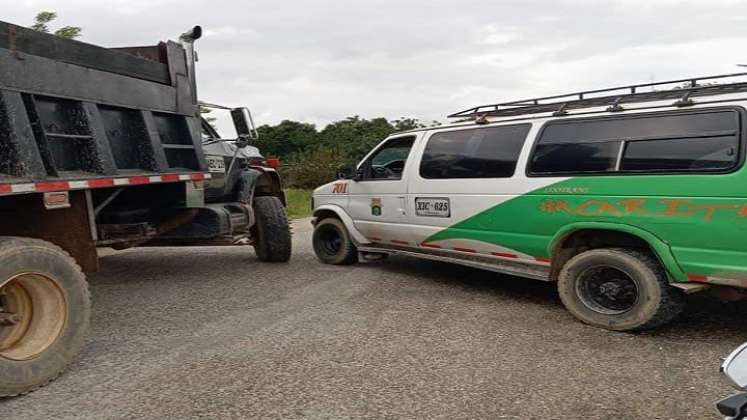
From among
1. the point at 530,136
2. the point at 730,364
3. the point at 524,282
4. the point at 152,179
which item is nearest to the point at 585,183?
the point at 530,136

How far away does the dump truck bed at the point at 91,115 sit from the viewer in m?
3.88

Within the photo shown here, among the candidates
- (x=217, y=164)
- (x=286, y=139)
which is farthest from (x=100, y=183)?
(x=286, y=139)

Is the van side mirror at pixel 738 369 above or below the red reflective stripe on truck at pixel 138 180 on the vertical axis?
below

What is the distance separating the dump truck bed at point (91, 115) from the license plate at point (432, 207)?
2.22 m

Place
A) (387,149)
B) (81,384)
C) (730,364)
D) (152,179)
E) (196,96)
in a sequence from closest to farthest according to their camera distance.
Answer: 1. (730,364)
2. (81,384)
3. (152,179)
4. (196,96)
5. (387,149)

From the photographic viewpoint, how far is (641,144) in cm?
473

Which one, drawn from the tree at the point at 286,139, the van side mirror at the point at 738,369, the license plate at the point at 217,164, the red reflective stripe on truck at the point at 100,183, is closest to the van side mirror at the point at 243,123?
the license plate at the point at 217,164

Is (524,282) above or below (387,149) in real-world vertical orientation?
below

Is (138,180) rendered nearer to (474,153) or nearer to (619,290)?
(474,153)

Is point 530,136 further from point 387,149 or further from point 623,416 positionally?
point 623,416

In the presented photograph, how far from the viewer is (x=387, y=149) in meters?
7.21

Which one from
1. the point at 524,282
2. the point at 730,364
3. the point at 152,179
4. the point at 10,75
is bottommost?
the point at 524,282

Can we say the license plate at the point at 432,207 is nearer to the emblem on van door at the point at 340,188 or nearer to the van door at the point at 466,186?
the van door at the point at 466,186

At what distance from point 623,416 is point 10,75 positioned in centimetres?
420
